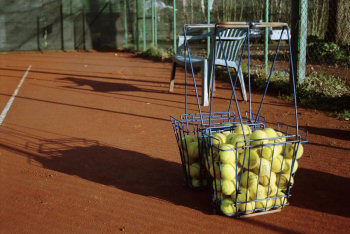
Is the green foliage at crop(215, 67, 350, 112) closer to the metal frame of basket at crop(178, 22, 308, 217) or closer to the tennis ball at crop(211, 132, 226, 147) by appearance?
the metal frame of basket at crop(178, 22, 308, 217)

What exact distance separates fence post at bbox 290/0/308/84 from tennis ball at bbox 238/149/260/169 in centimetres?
459

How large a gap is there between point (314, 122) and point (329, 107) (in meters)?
0.96

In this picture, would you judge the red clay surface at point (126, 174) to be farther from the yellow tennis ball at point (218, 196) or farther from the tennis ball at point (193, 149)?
the tennis ball at point (193, 149)

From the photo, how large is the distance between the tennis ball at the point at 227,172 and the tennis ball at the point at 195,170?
514mm

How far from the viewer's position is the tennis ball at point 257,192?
2.83 m

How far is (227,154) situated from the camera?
9.13 feet

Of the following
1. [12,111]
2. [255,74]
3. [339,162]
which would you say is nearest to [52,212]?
[339,162]

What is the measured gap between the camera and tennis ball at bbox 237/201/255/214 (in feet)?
9.34

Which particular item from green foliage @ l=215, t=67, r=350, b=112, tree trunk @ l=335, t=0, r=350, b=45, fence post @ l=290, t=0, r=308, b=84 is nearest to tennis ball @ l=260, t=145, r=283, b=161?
green foliage @ l=215, t=67, r=350, b=112

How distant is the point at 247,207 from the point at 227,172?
0.98ft

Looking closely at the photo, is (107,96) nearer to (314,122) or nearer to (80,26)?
(314,122)

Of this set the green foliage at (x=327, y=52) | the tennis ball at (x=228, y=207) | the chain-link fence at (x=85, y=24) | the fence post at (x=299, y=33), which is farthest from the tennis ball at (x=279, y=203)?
the chain-link fence at (x=85, y=24)

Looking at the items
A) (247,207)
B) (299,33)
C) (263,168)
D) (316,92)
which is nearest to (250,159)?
(263,168)

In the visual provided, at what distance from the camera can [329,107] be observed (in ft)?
20.8
